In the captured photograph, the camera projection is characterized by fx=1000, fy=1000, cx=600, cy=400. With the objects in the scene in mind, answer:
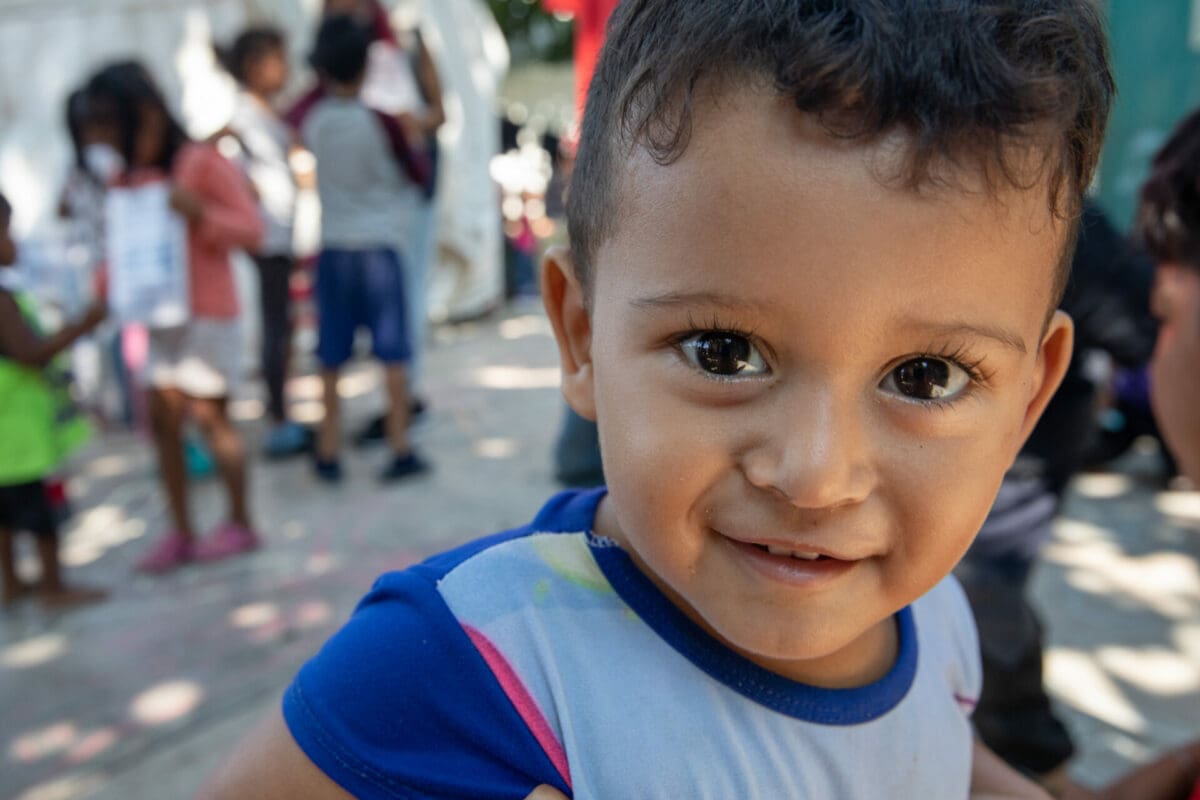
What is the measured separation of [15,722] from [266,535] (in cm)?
141

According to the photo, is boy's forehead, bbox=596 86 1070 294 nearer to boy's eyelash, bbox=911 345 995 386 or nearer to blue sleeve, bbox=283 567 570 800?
boy's eyelash, bbox=911 345 995 386

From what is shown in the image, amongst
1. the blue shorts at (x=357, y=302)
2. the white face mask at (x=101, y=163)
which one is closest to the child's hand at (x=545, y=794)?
the blue shorts at (x=357, y=302)

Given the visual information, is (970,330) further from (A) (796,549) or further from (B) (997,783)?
(B) (997,783)

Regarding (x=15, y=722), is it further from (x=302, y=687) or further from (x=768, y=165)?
(x=768, y=165)

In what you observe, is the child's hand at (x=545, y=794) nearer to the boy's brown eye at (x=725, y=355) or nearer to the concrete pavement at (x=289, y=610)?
the boy's brown eye at (x=725, y=355)

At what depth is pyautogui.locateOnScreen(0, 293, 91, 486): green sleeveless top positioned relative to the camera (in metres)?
3.45

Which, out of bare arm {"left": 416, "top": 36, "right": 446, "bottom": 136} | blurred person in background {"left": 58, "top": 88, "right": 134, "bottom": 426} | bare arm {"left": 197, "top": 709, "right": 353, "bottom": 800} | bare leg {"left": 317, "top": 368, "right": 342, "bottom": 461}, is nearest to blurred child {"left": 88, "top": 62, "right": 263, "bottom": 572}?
blurred person in background {"left": 58, "top": 88, "right": 134, "bottom": 426}

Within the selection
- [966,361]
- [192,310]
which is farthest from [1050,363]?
[192,310]

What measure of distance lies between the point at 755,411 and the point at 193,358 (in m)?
3.46

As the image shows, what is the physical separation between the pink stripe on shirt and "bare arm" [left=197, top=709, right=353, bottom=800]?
166mm

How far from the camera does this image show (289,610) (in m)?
3.54

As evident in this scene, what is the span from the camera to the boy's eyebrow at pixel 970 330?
0.82 m

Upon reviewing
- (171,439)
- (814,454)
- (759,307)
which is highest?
(759,307)

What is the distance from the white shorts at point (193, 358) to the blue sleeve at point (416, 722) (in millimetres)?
3226
